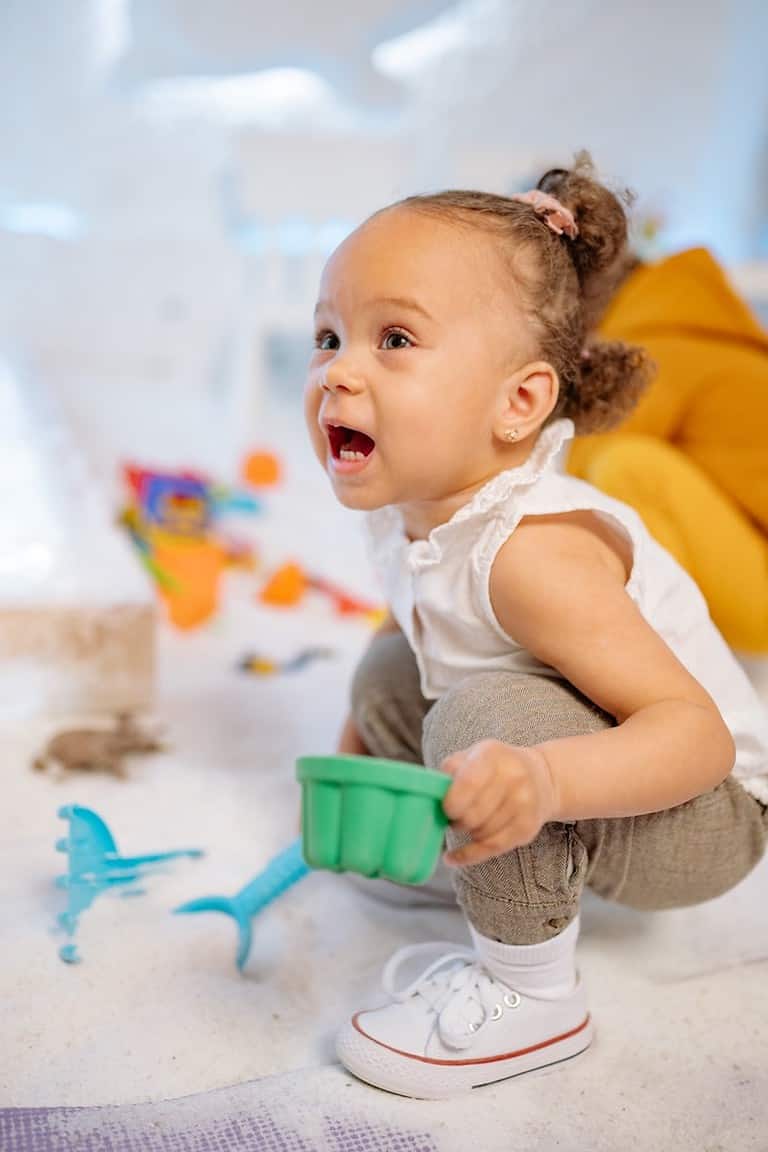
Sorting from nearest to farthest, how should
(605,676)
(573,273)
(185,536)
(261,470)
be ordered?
(605,676) < (573,273) < (185,536) < (261,470)

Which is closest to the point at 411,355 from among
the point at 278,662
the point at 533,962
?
the point at 533,962

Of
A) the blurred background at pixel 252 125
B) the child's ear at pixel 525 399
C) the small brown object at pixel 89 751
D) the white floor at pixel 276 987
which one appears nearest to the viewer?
the white floor at pixel 276 987

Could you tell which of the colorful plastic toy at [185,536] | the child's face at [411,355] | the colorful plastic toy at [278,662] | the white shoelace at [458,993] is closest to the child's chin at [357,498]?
the child's face at [411,355]

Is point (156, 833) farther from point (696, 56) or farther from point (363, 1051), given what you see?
point (696, 56)

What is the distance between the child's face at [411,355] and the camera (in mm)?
736

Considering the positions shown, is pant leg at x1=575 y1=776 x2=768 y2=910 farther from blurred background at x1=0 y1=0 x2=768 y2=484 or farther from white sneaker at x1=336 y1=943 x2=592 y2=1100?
blurred background at x1=0 y1=0 x2=768 y2=484

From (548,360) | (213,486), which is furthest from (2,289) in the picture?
(548,360)

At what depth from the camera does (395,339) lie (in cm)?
75

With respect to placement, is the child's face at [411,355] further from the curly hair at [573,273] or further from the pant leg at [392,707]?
the pant leg at [392,707]

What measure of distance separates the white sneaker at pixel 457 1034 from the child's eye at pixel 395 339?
0.44 m

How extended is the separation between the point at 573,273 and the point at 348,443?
0.22 metres

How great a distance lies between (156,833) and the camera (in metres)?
0.98

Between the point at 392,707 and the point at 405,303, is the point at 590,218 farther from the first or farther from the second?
the point at 392,707

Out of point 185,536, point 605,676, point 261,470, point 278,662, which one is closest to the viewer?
point 605,676
